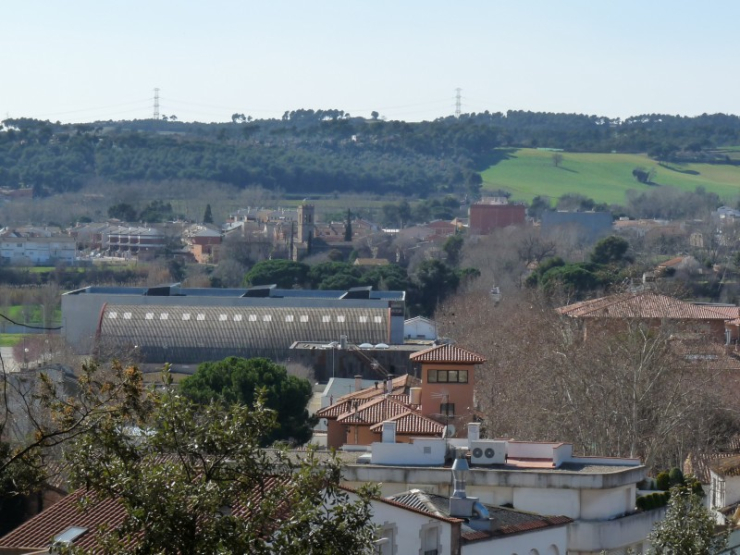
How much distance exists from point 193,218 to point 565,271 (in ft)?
286

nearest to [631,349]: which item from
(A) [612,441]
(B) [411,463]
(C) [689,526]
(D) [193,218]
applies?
(A) [612,441]

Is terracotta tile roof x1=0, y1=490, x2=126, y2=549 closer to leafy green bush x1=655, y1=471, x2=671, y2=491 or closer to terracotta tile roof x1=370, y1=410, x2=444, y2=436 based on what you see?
leafy green bush x1=655, y1=471, x2=671, y2=491

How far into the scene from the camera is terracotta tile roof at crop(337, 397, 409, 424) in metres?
28.9

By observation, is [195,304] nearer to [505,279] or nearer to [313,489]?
[505,279]

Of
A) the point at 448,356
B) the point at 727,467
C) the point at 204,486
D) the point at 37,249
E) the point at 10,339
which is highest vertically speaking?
the point at 204,486

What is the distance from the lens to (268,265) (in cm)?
9269

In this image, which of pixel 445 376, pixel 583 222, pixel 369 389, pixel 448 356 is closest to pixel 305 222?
pixel 583 222

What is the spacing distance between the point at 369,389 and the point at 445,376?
21.3ft

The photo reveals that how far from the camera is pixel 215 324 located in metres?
67.4

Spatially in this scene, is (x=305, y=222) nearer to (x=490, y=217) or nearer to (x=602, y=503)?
→ (x=490, y=217)

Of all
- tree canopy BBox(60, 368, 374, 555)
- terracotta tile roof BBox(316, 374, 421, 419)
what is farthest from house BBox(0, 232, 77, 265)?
tree canopy BBox(60, 368, 374, 555)

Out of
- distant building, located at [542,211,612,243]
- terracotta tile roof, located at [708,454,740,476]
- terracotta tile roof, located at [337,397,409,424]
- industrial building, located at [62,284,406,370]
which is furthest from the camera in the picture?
distant building, located at [542,211,612,243]

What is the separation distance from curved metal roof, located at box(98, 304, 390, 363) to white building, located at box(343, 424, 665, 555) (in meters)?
45.7

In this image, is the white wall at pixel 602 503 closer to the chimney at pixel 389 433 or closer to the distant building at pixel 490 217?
the chimney at pixel 389 433
